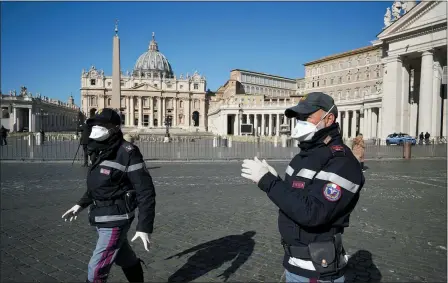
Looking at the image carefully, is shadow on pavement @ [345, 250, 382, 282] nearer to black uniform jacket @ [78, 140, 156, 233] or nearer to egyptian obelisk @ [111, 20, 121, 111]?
black uniform jacket @ [78, 140, 156, 233]

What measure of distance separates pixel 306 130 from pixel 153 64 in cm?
11368

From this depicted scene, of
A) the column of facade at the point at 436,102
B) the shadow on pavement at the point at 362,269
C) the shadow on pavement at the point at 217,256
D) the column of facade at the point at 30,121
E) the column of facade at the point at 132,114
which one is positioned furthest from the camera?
the column of facade at the point at 132,114

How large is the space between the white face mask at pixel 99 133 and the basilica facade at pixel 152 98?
89.4 meters

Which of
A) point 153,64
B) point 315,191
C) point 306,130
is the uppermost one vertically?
point 153,64

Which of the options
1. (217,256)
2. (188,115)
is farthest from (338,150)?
(188,115)

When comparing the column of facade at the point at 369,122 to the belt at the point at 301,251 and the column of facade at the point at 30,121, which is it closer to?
the belt at the point at 301,251

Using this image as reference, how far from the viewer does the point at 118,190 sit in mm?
2740

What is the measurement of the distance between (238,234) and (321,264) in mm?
3259

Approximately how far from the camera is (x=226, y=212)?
634 cm

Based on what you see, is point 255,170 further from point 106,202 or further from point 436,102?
point 436,102

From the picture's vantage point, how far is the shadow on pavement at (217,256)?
3680mm

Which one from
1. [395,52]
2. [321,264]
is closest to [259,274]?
[321,264]

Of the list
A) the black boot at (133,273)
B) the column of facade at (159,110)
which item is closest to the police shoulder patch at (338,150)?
the black boot at (133,273)

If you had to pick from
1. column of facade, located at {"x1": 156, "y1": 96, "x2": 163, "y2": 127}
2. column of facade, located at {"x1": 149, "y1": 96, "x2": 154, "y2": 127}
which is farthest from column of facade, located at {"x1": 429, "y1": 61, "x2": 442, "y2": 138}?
column of facade, located at {"x1": 149, "y1": 96, "x2": 154, "y2": 127}
